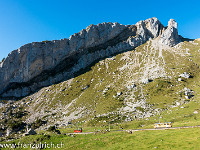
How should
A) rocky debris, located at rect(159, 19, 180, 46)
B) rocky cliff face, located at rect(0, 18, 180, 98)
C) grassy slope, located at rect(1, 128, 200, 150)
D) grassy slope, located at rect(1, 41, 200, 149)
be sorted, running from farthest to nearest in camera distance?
1. rocky cliff face, located at rect(0, 18, 180, 98)
2. rocky debris, located at rect(159, 19, 180, 46)
3. grassy slope, located at rect(1, 41, 200, 149)
4. grassy slope, located at rect(1, 128, 200, 150)

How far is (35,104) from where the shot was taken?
399 feet

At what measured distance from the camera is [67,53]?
582 ft

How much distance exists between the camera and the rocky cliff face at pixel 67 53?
15862 centimetres

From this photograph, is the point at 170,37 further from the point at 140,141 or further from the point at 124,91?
the point at 140,141

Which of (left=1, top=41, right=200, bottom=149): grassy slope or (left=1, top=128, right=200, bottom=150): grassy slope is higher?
(left=1, top=41, right=200, bottom=149): grassy slope

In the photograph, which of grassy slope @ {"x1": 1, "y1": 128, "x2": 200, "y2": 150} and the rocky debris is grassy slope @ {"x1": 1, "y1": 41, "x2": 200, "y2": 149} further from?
the rocky debris

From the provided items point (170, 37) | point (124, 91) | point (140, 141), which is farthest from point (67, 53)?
point (140, 141)

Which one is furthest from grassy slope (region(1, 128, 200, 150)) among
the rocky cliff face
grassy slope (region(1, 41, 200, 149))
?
the rocky cliff face

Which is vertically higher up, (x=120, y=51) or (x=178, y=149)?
(x=120, y=51)

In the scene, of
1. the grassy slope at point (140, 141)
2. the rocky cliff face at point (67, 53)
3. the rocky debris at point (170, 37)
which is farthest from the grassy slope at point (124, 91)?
the rocky cliff face at point (67, 53)

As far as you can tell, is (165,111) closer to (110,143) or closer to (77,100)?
(110,143)

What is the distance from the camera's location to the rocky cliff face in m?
159

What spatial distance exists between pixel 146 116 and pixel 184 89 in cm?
3781

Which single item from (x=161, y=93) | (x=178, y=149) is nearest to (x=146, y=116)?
(x=161, y=93)
